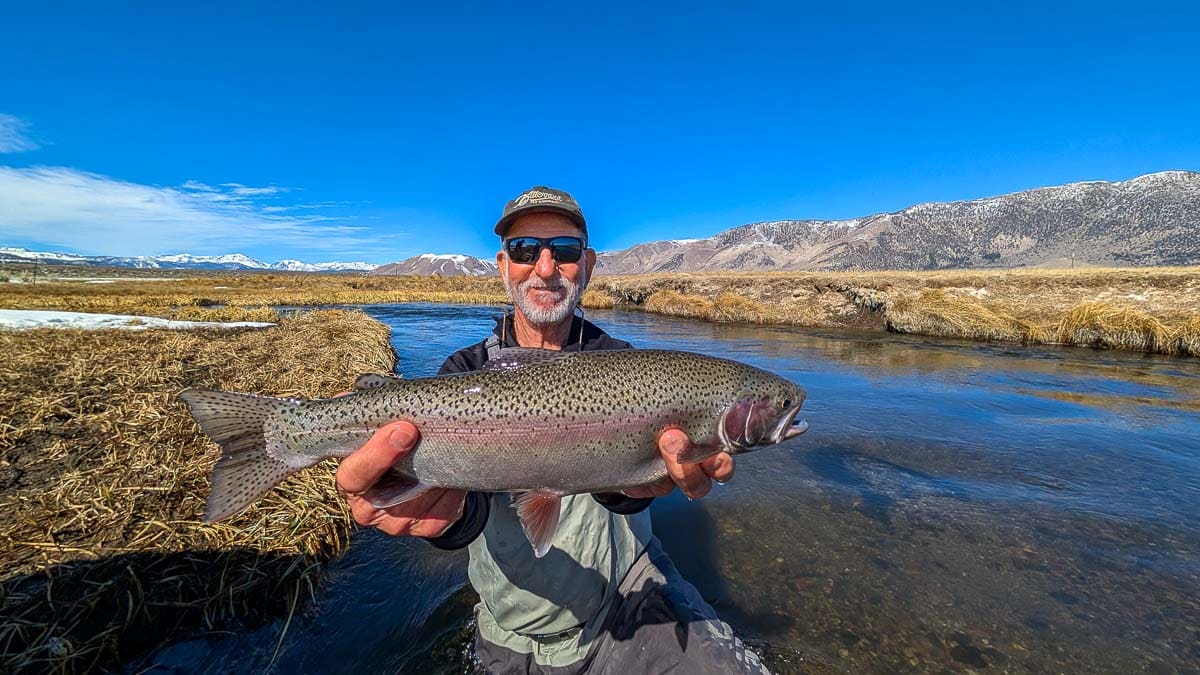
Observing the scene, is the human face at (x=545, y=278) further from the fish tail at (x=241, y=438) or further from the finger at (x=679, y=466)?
the fish tail at (x=241, y=438)

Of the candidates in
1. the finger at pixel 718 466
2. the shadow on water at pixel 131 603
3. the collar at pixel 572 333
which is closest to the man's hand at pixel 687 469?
the finger at pixel 718 466

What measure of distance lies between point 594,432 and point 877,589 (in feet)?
12.2

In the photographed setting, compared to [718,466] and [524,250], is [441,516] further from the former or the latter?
[524,250]

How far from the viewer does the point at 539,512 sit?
8.81ft

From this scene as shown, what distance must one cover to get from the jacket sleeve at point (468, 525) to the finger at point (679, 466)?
3.97 ft

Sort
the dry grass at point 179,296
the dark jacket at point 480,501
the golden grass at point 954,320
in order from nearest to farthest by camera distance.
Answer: the dark jacket at point 480,501, the golden grass at point 954,320, the dry grass at point 179,296

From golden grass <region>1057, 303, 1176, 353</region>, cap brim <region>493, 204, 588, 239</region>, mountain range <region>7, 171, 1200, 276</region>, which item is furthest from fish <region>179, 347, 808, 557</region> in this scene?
mountain range <region>7, 171, 1200, 276</region>

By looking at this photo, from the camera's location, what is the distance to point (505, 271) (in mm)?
3824

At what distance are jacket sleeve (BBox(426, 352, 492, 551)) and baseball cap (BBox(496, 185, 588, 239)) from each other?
201 centimetres

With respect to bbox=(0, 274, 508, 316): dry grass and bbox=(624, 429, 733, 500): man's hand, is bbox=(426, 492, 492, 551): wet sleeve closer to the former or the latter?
bbox=(624, 429, 733, 500): man's hand

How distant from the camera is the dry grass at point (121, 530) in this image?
9.80ft

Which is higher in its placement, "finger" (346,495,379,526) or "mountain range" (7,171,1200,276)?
"mountain range" (7,171,1200,276)

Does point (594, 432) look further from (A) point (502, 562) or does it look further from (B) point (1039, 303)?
(B) point (1039, 303)

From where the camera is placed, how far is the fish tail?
2555 millimetres
